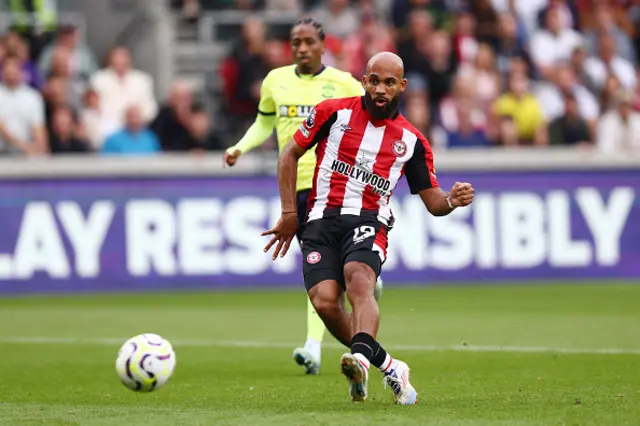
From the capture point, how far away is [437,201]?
310 inches

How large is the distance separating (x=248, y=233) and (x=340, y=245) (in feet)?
28.7

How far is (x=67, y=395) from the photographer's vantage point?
8.36m

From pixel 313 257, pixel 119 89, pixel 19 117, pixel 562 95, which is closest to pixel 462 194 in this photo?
pixel 313 257

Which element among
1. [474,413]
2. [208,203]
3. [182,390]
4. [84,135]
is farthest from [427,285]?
[474,413]

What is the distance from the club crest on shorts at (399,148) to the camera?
7941 millimetres

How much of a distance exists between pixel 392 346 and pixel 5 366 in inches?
130

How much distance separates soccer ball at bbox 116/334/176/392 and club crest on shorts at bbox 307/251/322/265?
3.35 feet

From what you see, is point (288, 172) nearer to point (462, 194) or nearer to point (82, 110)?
point (462, 194)

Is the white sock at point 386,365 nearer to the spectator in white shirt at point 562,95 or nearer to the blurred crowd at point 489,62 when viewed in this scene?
the blurred crowd at point 489,62

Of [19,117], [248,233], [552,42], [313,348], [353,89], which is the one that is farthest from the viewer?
[552,42]

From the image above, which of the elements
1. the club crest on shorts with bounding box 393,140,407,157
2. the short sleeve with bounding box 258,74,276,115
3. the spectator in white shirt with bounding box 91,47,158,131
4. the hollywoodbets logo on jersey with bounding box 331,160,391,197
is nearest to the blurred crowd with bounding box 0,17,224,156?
the spectator in white shirt with bounding box 91,47,158,131

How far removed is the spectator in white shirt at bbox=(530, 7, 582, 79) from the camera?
20219mm

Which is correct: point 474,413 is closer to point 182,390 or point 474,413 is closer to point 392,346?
point 182,390

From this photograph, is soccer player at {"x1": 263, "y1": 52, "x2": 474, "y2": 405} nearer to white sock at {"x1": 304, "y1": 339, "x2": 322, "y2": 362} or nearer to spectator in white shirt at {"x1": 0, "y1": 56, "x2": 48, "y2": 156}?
white sock at {"x1": 304, "y1": 339, "x2": 322, "y2": 362}
